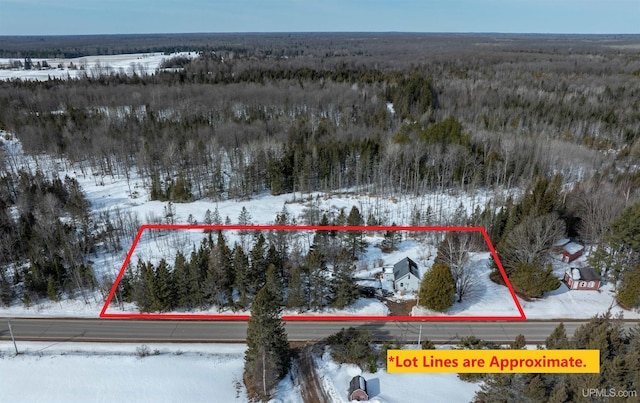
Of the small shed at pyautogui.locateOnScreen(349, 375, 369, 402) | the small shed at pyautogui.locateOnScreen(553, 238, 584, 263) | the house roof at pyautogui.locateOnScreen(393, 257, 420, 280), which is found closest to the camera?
the small shed at pyautogui.locateOnScreen(349, 375, 369, 402)

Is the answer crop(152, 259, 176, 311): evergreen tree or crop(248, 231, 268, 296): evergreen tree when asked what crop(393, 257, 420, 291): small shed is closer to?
crop(248, 231, 268, 296): evergreen tree

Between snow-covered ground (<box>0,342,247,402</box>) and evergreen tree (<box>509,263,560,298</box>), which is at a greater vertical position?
evergreen tree (<box>509,263,560,298</box>)

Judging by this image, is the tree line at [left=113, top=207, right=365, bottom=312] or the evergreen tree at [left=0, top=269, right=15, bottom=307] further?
the evergreen tree at [left=0, top=269, right=15, bottom=307]

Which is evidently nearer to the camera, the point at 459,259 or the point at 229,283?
the point at 459,259

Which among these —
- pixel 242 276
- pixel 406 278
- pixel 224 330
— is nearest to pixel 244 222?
pixel 242 276

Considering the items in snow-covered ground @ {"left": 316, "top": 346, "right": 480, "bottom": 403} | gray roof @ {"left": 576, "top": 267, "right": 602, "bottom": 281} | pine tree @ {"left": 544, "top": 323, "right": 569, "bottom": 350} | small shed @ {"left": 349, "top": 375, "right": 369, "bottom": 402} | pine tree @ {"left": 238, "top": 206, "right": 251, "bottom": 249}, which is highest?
pine tree @ {"left": 544, "top": 323, "right": 569, "bottom": 350}

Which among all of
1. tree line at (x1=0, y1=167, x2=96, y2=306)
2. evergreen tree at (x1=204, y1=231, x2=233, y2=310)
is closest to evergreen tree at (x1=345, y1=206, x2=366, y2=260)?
evergreen tree at (x1=204, y1=231, x2=233, y2=310)

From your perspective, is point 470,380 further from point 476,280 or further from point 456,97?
point 456,97

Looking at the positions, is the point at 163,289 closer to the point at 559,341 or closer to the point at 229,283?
the point at 229,283
